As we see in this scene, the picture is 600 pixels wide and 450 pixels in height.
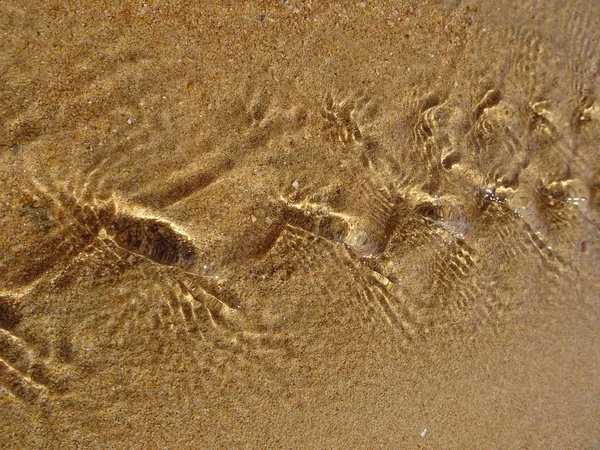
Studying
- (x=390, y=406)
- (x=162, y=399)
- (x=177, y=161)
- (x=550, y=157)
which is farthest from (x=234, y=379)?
(x=550, y=157)

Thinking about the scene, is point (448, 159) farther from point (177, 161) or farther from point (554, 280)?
point (177, 161)

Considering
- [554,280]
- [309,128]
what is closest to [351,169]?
[309,128]

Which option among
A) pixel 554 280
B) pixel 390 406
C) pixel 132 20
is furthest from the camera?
pixel 554 280

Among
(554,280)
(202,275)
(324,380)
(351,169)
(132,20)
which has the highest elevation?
(132,20)

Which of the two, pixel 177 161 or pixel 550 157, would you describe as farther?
pixel 550 157

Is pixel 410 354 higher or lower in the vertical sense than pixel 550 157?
lower

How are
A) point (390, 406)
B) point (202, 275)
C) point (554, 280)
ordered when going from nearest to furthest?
point (202, 275) < point (390, 406) < point (554, 280)
